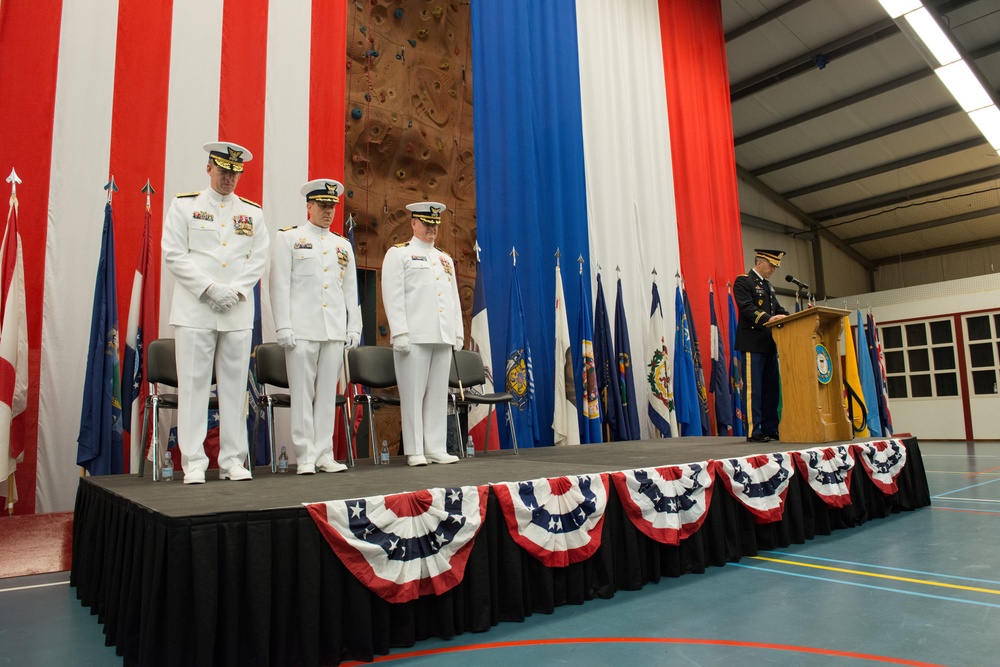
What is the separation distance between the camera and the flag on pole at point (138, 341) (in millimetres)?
3922

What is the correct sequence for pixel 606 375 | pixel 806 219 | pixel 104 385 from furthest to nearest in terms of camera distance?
pixel 806 219 → pixel 606 375 → pixel 104 385

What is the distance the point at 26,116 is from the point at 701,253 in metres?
6.49

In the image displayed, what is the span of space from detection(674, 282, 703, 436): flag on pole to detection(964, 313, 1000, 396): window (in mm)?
7477

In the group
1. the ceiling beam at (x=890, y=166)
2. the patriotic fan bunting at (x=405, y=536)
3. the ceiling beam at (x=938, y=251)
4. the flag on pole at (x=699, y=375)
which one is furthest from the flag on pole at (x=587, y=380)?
the ceiling beam at (x=938, y=251)

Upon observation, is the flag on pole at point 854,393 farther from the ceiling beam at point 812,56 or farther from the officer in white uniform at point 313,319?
the ceiling beam at point 812,56

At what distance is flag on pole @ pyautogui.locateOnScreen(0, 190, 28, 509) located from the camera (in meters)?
3.54

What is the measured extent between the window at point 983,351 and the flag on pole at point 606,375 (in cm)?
857

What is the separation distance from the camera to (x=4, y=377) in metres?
3.55

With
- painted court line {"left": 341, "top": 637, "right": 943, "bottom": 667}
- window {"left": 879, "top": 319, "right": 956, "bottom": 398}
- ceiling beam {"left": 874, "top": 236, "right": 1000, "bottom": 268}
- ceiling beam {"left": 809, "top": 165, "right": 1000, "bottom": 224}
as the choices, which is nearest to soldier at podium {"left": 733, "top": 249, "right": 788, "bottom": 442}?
painted court line {"left": 341, "top": 637, "right": 943, "bottom": 667}

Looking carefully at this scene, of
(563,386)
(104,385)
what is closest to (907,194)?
(563,386)

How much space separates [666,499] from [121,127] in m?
4.02

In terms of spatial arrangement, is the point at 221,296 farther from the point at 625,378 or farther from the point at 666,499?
the point at 625,378

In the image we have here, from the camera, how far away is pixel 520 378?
5.68 m

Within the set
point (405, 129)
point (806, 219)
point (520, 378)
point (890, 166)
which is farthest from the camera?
point (806, 219)
